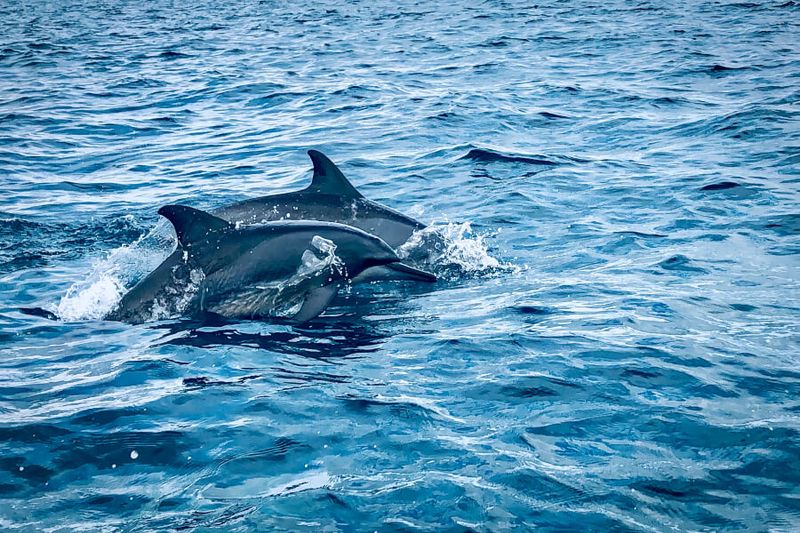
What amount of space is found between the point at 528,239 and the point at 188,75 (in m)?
17.9

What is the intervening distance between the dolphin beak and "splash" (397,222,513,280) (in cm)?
49

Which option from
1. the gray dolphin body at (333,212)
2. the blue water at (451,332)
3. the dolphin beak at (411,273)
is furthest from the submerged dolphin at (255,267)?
the dolphin beak at (411,273)

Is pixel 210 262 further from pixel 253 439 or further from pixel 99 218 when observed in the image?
pixel 99 218

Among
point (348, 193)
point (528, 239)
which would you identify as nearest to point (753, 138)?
point (528, 239)

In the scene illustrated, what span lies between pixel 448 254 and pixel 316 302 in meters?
2.33

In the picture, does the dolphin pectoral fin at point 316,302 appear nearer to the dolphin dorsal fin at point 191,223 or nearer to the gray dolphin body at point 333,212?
the gray dolphin body at point 333,212

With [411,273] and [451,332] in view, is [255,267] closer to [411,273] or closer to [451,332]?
[411,273]

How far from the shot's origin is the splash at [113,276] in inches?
377

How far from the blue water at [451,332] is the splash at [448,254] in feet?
0.20

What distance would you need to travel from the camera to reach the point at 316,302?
905 cm

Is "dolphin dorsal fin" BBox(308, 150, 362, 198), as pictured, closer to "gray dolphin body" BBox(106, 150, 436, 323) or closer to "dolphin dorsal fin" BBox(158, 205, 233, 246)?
"gray dolphin body" BBox(106, 150, 436, 323)

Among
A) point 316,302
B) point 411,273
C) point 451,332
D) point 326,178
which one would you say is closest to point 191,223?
point 316,302

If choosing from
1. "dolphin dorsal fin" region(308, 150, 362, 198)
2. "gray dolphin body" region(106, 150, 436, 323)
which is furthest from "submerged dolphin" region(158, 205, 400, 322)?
"dolphin dorsal fin" region(308, 150, 362, 198)

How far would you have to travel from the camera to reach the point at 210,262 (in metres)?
9.33
